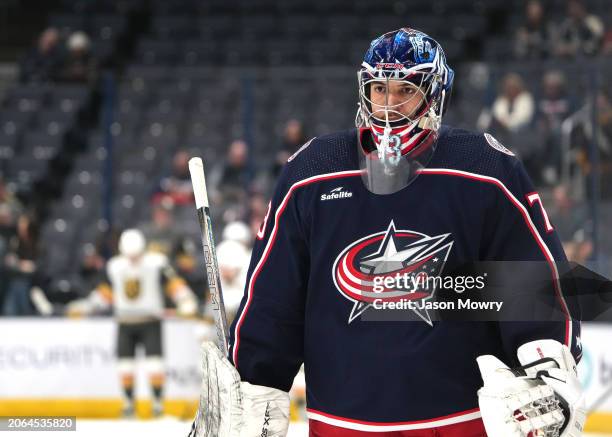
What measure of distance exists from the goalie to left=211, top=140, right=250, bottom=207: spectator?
20.9 feet

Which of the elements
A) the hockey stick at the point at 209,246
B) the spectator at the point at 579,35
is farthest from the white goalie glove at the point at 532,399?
the spectator at the point at 579,35

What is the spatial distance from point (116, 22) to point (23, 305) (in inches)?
184

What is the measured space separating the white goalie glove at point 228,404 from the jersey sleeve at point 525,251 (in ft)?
1.66

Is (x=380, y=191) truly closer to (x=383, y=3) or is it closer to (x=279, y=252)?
(x=279, y=252)

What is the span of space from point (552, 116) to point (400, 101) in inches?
236

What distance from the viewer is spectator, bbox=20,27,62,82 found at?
34.5 feet

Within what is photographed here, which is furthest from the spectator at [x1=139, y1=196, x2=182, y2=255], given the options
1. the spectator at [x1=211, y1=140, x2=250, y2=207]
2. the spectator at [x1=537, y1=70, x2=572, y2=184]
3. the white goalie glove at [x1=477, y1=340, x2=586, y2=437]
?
the white goalie glove at [x1=477, y1=340, x2=586, y2=437]

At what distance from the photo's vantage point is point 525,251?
2.32 metres

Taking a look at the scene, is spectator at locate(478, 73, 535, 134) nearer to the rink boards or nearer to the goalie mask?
the rink boards

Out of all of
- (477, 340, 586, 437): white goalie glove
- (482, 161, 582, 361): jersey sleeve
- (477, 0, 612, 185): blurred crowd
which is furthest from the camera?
(477, 0, 612, 185): blurred crowd

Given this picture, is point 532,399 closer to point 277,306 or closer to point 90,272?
point 277,306

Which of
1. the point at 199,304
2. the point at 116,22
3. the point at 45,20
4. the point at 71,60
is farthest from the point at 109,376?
the point at 45,20

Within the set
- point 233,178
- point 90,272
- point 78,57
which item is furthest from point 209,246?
point 78,57

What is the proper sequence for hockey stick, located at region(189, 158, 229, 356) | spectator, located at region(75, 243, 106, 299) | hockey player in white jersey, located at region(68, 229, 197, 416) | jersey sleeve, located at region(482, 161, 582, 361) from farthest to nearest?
spectator, located at region(75, 243, 106, 299)
hockey player in white jersey, located at region(68, 229, 197, 416)
hockey stick, located at region(189, 158, 229, 356)
jersey sleeve, located at region(482, 161, 582, 361)
